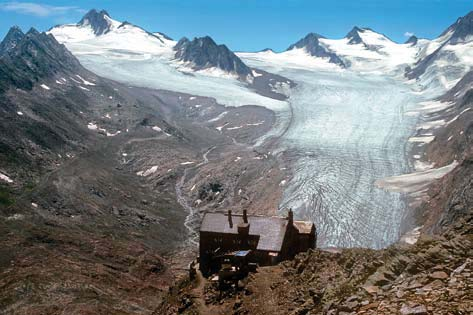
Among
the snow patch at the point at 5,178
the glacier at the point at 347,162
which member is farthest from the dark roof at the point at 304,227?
the snow patch at the point at 5,178

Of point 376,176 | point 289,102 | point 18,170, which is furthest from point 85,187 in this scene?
point 289,102

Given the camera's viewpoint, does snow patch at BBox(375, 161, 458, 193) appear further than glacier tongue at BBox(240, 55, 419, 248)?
Yes

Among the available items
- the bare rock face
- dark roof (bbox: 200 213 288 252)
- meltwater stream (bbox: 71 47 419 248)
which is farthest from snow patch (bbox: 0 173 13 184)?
dark roof (bbox: 200 213 288 252)

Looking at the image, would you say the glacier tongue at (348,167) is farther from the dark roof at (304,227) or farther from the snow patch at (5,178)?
the snow patch at (5,178)

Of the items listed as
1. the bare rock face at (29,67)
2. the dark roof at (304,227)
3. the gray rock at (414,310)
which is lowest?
the dark roof at (304,227)

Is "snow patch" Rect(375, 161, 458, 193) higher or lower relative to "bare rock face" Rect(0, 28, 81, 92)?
lower

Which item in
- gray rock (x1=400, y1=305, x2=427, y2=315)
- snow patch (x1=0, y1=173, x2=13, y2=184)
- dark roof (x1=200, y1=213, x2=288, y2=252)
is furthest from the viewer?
snow patch (x1=0, y1=173, x2=13, y2=184)

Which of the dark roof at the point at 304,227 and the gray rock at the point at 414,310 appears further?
the dark roof at the point at 304,227

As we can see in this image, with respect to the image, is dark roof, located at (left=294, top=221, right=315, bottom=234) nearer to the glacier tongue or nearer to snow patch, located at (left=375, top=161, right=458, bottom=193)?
the glacier tongue
